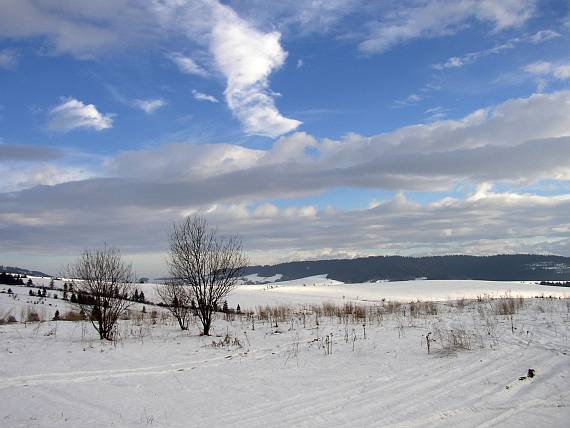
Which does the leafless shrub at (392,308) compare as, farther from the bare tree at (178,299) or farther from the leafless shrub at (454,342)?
the leafless shrub at (454,342)

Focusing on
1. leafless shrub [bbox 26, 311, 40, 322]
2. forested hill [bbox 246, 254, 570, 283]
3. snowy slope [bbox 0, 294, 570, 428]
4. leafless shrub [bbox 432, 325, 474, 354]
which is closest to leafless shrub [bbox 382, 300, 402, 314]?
snowy slope [bbox 0, 294, 570, 428]

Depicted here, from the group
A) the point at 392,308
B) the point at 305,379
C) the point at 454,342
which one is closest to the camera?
Result: the point at 305,379

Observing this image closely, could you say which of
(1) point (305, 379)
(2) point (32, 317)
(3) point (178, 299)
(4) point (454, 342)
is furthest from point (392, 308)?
(2) point (32, 317)

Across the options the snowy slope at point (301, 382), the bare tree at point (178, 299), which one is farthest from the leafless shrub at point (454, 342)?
the bare tree at point (178, 299)

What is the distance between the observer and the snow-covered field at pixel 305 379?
631 cm

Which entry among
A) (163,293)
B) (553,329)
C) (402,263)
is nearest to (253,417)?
(553,329)

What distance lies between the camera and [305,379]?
878 centimetres

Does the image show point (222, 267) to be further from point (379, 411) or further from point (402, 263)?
point (402, 263)

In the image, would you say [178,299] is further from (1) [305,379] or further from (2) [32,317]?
(1) [305,379]

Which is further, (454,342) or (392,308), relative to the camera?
(392,308)

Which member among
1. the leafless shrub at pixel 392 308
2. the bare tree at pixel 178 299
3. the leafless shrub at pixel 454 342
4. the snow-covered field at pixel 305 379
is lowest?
the leafless shrub at pixel 392 308

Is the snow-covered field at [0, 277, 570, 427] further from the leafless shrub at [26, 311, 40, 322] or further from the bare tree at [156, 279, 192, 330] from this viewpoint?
the leafless shrub at [26, 311, 40, 322]

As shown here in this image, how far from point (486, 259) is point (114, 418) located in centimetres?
20382

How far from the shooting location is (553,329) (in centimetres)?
1234
